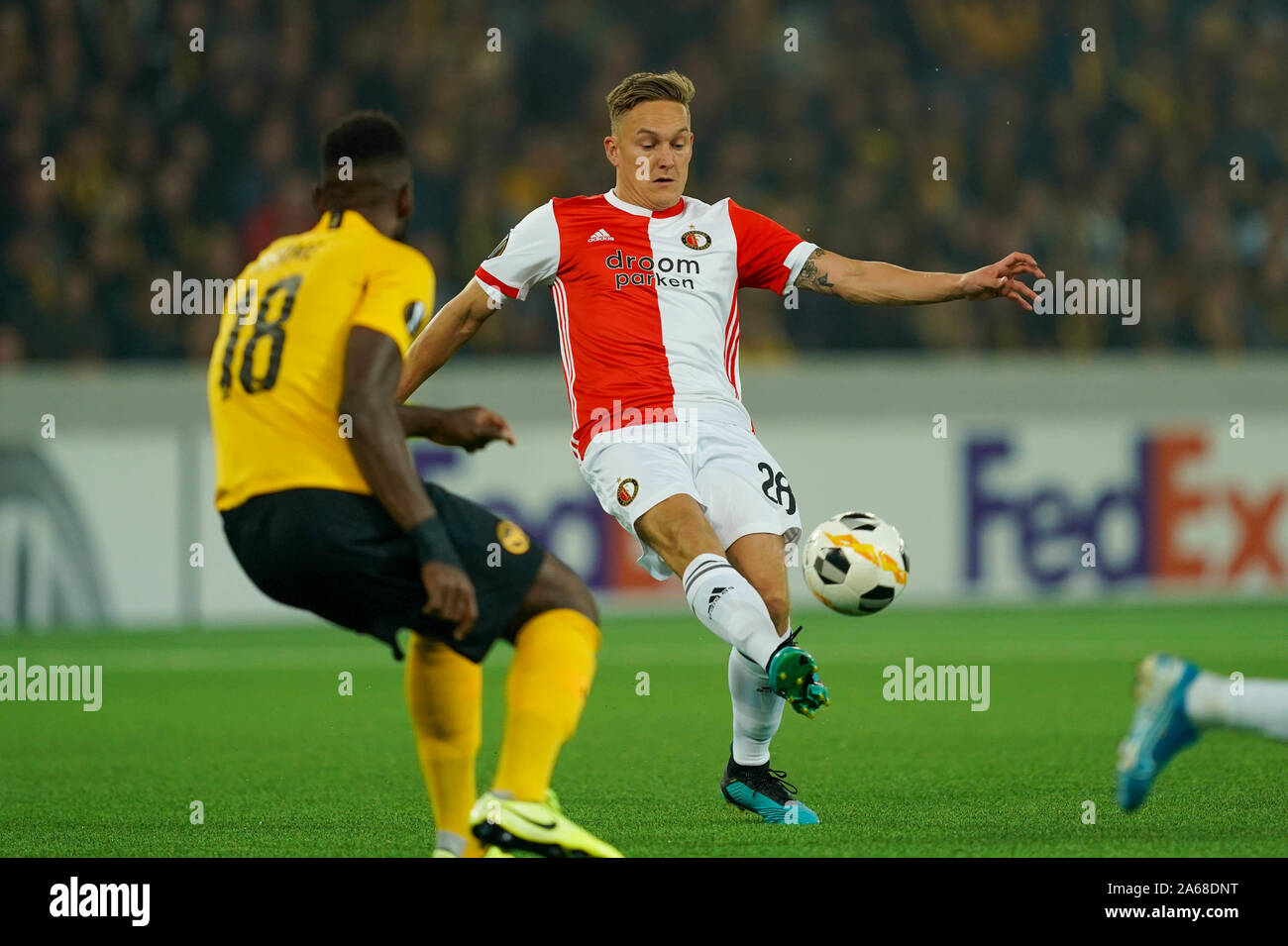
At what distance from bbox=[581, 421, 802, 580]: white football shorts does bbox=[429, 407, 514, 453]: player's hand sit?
1.24 m

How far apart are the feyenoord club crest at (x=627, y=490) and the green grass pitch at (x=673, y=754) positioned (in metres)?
0.97

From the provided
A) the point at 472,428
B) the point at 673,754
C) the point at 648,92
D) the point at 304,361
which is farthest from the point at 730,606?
the point at 673,754

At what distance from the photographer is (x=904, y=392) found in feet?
45.1

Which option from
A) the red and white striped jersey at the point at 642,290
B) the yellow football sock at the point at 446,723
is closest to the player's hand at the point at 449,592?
the yellow football sock at the point at 446,723

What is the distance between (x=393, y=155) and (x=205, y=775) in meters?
3.16

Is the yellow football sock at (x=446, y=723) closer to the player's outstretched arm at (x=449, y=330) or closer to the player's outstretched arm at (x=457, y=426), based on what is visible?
the player's outstretched arm at (x=457, y=426)

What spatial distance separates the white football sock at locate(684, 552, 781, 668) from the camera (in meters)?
5.30

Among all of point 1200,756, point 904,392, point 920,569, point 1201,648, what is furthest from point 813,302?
point 1200,756

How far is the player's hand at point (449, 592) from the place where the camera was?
4.29 metres

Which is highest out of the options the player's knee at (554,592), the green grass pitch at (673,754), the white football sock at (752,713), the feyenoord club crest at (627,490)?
the feyenoord club crest at (627,490)

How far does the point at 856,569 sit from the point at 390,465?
2195 mm

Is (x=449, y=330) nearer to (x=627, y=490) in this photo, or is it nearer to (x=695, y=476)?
(x=627, y=490)
